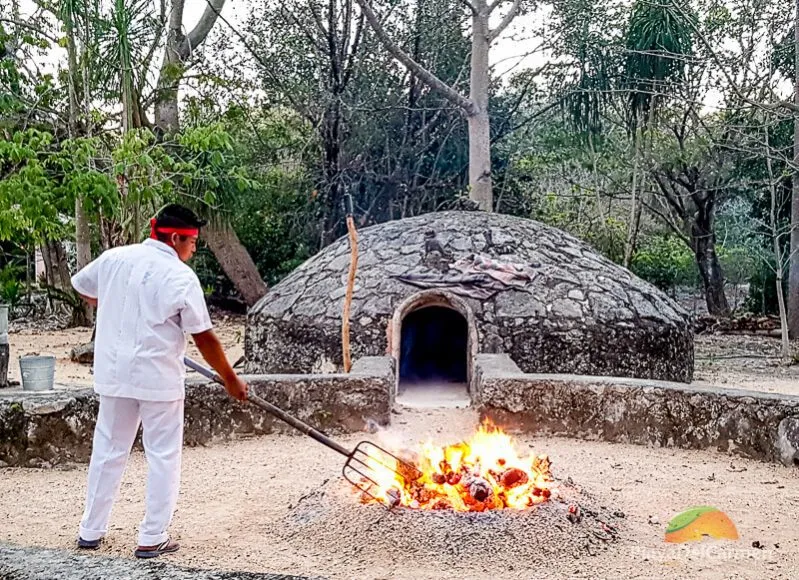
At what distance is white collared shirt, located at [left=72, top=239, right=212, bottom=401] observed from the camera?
125 inches

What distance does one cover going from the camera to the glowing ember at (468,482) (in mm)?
3461

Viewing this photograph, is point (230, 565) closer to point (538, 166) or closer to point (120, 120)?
point (120, 120)

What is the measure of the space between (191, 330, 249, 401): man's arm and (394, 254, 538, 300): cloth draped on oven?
Answer: 5138mm

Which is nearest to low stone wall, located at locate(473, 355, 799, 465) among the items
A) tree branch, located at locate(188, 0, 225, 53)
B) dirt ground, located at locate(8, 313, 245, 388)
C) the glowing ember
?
the glowing ember

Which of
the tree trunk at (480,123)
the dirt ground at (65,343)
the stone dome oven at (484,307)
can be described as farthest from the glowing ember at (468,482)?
the tree trunk at (480,123)

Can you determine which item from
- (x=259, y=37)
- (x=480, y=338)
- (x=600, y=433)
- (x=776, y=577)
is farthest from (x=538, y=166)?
(x=776, y=577)

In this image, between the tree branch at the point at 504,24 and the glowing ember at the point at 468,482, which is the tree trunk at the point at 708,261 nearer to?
the tree branch at the point at 504,24

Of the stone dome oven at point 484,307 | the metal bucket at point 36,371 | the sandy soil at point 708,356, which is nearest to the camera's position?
the metal bucket at point 36,371

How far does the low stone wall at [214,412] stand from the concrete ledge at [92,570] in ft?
11.4

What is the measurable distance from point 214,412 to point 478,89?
11632mm

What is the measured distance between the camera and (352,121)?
16141mm

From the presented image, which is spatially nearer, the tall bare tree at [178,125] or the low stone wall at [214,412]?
the low stone wall at [214,412]

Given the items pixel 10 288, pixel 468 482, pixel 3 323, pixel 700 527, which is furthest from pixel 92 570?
pixel 10 288

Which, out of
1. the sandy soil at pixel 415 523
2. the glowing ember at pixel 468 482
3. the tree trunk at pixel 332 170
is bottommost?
the sandy soil at pixel 415 523
